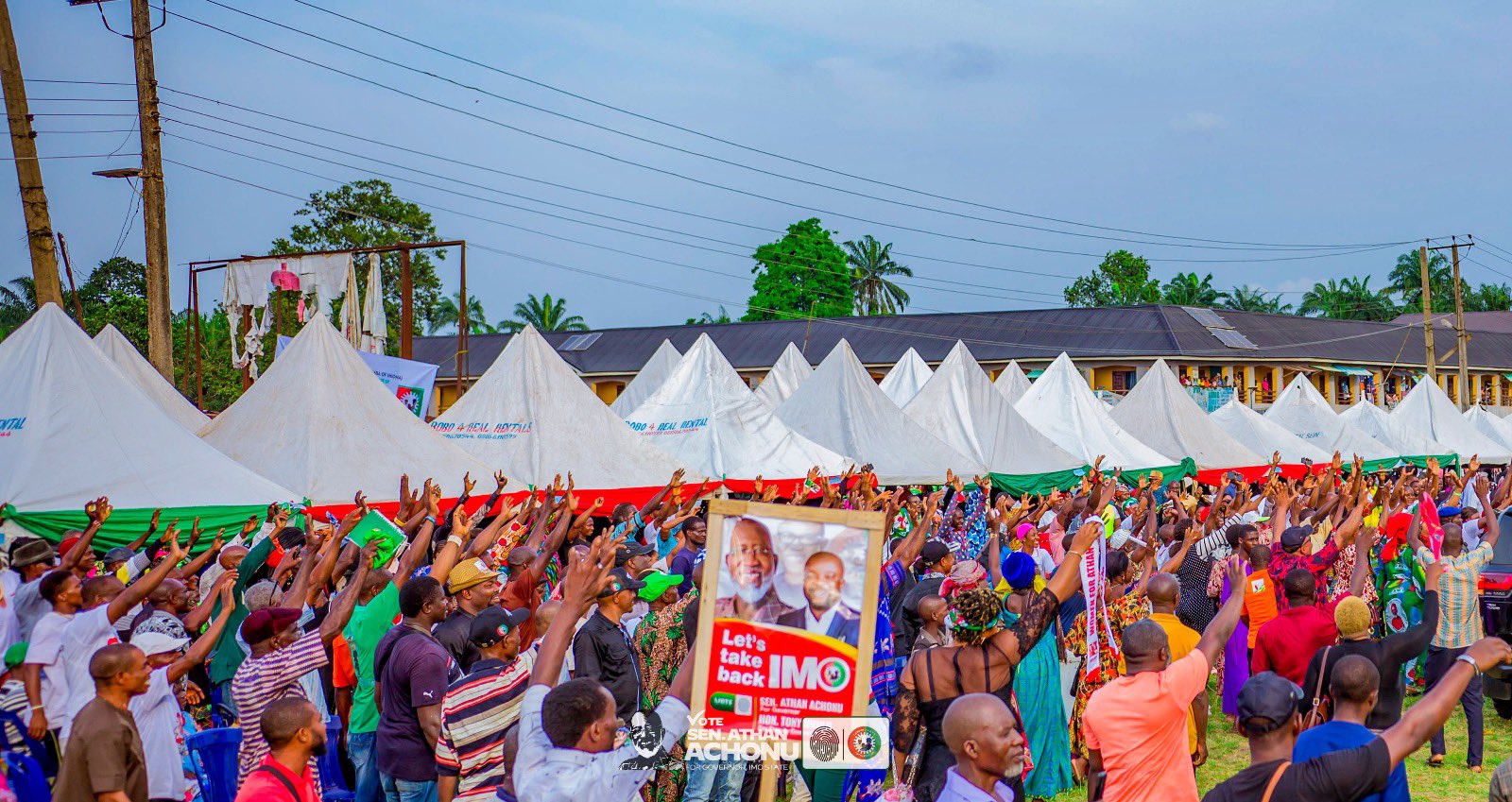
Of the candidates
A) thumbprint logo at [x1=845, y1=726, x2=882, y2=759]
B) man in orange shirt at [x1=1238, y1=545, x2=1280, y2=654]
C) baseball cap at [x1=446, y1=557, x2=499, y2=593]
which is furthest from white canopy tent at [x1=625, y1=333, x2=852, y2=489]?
thumbprint logo at [x1=845, y1=726, x2=882, y2=759]

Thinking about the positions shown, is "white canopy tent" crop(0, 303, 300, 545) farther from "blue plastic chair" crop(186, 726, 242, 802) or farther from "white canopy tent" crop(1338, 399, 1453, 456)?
"white canopy tent" crop(1338, 399, 1453, 456)

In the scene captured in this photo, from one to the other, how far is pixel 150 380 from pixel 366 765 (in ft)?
35.3

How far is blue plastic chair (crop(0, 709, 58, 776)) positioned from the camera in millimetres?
6141

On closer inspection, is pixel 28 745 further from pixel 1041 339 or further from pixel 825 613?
pixel 1041 339

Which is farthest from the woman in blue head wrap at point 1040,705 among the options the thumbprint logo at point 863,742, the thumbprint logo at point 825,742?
the thumbprint logo at point 825,742

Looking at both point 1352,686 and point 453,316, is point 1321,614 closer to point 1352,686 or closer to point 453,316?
point 1352,686

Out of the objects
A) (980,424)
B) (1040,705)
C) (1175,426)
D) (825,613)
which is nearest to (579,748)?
(825,613)

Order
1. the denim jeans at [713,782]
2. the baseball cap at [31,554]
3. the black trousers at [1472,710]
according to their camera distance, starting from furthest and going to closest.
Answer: the black trousers at [1472,710], the baseball cap at [31,554], the denim jeans at [713,782]

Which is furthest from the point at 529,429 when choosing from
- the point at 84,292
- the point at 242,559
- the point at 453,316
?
the point at 453,316

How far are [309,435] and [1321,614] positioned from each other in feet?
34.4

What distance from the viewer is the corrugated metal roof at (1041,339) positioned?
5069 cm

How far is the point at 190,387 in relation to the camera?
141 ft

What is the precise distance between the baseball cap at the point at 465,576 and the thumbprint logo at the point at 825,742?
2.72 metres

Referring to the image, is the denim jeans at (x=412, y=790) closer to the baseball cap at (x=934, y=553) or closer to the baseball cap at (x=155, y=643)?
the baseball cap at (x=155, y=643)
